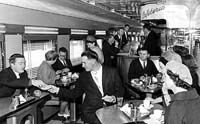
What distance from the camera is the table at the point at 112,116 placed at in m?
2.58

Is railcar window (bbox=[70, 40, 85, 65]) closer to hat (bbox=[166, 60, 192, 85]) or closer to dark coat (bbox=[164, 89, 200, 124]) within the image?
hat (bbox=[166, 60, 192, 85])

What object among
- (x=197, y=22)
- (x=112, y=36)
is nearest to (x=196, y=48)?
(x=197, y=22)

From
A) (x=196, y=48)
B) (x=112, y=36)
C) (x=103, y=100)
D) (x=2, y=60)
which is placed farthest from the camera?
(x=112, y=36)

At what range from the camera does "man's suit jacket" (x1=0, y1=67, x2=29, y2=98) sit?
360cm

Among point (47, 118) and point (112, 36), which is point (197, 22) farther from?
point (47, 118)

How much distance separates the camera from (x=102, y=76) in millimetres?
3111

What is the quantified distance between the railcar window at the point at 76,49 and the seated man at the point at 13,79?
3.60 meters

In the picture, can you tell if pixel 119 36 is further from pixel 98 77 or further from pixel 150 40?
pixel 98 77

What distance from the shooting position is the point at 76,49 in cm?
786

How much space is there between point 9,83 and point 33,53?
1.69 metres

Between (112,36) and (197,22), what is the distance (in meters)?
2.53

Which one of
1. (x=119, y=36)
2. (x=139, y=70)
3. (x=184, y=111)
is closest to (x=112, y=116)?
(x=184, y=111)

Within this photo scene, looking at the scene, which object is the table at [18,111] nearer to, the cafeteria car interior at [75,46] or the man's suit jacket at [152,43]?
the cafeteria car interior at [75,46]

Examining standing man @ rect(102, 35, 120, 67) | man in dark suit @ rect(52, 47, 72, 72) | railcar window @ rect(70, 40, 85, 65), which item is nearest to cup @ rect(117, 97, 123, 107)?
man in dark suit @ rect(52, 47, 72, 72)
